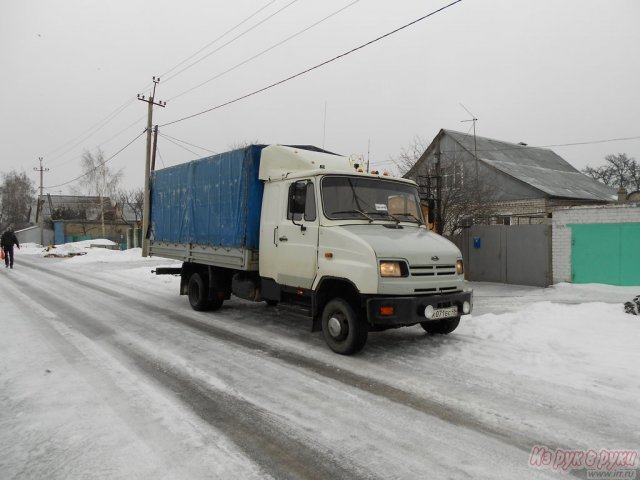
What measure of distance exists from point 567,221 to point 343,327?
10567mm

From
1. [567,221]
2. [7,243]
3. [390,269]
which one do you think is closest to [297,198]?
[390,269]

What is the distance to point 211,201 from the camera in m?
8.34

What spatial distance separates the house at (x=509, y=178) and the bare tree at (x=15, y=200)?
81705 mm

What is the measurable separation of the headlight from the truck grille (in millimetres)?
186

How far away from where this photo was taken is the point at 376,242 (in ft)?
17.3

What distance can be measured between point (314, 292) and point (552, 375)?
A: 3.07 metres

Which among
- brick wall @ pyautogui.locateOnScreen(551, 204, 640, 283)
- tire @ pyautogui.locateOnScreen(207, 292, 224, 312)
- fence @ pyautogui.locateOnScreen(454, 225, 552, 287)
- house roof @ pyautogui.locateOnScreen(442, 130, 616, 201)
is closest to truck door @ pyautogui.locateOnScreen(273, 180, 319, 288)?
tire @ pyautogui.locateOnScreen(207, 292, 224, 312)

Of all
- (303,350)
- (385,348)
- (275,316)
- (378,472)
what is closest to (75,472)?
(378,472)

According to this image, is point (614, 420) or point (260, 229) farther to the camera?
point (260, 229)

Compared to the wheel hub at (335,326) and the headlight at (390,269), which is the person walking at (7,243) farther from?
the headlight at (390,269)

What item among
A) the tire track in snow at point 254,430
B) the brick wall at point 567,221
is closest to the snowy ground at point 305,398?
the tire track in snow at point 254,430

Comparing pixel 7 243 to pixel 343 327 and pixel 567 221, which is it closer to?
pixel 343 327

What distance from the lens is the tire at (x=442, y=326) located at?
21.1 ft

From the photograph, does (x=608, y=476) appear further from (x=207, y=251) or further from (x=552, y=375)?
(x=207, y=251)
